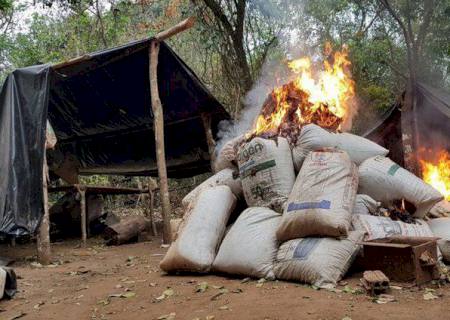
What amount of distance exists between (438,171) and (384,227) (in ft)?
11.9

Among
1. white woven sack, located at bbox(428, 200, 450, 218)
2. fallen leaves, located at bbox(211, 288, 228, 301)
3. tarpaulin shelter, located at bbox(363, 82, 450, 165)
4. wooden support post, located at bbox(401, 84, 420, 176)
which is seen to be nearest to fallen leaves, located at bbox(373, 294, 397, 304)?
fallen leaves, located at bbox(211, 288, 228, 301)

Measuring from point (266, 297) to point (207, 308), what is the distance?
402mm

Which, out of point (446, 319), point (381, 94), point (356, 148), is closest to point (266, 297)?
point (446, 319)

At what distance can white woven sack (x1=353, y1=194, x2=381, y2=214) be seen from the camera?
3946 mm

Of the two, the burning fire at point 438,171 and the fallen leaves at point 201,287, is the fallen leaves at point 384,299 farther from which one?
the burning fire at point 438,171

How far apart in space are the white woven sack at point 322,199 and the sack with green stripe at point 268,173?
0.21m

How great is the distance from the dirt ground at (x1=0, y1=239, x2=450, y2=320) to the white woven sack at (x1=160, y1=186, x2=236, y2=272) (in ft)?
0.43

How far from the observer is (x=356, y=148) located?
4305mm

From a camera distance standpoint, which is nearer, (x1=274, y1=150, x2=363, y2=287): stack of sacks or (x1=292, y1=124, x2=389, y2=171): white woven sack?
(x1=274, y1=150, x2=363, y2=287): stack of sacks

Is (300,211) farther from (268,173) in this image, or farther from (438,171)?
(438,171)

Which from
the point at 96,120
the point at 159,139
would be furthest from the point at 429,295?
the point at 96,120

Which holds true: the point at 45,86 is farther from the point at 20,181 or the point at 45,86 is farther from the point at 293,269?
the point at 293,269

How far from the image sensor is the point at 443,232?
12.8 ft

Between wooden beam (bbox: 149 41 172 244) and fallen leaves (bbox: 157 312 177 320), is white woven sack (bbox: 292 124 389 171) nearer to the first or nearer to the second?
fallen leaves (bbox: 157 312 177 320)
